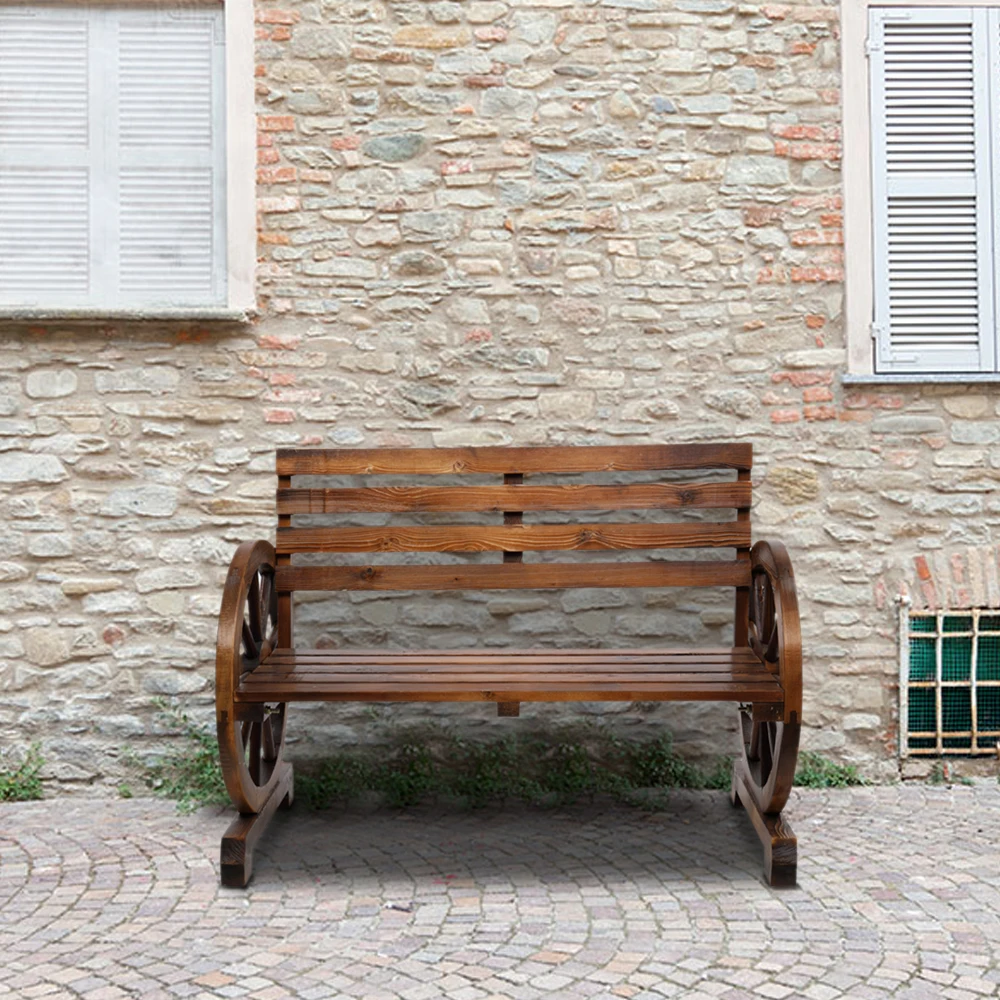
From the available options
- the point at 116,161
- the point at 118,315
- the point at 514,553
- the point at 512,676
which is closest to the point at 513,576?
the point at 514,553

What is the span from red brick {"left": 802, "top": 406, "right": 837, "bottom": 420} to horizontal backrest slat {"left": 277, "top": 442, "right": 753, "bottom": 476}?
0.45m

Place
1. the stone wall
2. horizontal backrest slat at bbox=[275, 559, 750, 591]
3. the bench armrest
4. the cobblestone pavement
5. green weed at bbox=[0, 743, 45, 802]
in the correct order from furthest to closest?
1. the stone wall
2. green weed at bbox=[0, 743, 45, 802]
3. horizontal backrest slat at bbox=[275, 559, 750, 591]
4. the bench armrest
5. the cobblestone pavement

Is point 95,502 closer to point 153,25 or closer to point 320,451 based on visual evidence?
point 320,451

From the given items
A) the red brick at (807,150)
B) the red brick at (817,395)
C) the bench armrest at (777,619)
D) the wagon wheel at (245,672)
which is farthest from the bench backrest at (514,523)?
the red brick at (807,150)

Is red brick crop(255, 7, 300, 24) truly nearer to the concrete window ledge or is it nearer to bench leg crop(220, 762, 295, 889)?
the concrete window ledge

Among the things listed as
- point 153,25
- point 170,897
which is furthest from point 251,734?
point 153,25

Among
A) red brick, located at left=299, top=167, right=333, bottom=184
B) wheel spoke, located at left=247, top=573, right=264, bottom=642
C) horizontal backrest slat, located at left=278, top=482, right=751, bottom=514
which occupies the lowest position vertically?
wheel spoke, located at left=247, top=573, right=264, bottom=642

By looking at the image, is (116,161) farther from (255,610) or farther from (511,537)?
(511,537)

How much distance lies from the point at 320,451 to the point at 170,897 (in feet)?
5.66

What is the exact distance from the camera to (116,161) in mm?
4777

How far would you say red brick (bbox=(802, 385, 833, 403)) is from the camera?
15.5ft

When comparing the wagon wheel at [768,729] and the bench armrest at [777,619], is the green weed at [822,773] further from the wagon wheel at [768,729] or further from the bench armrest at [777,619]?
the bench armrest at [777,619]

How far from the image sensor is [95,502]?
4.64 metres

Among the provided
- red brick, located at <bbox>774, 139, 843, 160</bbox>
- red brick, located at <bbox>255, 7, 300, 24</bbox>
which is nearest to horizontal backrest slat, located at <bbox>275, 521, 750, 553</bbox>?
red brick, located at <bbox>774, 139, 843, 160</bbox>
